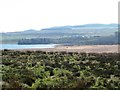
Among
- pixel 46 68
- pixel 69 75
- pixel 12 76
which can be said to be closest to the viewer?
pixel 12 76

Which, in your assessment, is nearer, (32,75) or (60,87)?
(60,87)

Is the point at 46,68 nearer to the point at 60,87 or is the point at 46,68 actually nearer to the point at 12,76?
the point at 12,76

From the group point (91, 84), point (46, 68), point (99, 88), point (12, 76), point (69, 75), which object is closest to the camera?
point (99, 88)

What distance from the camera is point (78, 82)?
17859 millimetres

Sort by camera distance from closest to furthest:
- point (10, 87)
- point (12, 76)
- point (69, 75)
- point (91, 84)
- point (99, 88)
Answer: point (10, 87)
point (99, 88)
point (91, 84)
point (12, 76)
point (69, 75)

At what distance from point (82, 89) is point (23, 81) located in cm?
298

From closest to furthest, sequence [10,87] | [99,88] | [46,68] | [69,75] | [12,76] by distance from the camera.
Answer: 1. [10,87]
2. [99,88]
3. [12,76]
4. [69,75]
5. [46,68]

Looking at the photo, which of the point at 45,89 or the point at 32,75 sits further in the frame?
the point at 32,75

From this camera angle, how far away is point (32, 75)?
20391 millimetres

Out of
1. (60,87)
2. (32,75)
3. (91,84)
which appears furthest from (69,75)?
(60,87)

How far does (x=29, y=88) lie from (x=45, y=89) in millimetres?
724

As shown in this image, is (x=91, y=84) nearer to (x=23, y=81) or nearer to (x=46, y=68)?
(x=23, y=81)

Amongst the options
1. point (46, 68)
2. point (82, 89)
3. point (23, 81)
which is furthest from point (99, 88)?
point (46, 68)

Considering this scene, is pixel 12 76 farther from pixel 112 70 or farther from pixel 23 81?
pixel 112 70
